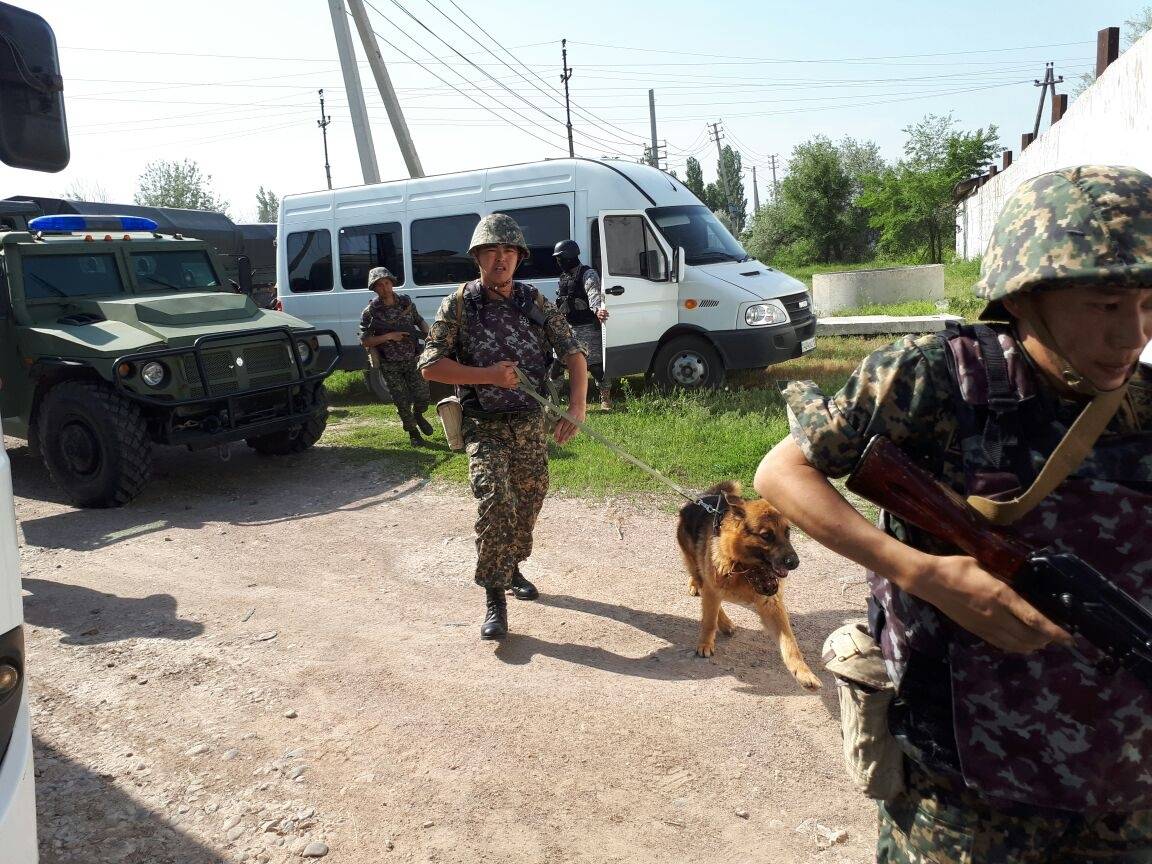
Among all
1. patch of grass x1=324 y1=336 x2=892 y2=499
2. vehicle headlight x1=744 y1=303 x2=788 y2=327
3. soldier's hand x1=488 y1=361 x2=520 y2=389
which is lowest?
patch of grass x1=324 y1=336 x2=892 y2=499

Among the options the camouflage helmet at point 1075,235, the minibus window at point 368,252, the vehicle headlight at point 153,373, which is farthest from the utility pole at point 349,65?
the camouflage helmet at point 1075,235

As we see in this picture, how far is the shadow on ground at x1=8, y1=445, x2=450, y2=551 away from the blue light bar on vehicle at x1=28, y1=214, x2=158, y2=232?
7.29 feet

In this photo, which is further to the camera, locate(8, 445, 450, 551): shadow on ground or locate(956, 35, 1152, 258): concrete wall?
locate(956, 35, 1152, 258): concrete wall

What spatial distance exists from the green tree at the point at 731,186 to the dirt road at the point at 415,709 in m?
64.1

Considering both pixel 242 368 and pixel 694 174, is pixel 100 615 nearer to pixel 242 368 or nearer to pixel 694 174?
pixel 242 368

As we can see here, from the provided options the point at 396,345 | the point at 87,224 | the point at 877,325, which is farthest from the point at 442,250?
the point at 877,325

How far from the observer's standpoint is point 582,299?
8.67 meters

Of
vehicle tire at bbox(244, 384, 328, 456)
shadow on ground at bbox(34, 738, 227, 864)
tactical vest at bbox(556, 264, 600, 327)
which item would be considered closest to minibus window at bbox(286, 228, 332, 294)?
vehicle tire at bbox(244, 384, 328, 456)

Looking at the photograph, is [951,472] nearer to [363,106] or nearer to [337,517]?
[337,517]

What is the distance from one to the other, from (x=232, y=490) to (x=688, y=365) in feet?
15.6

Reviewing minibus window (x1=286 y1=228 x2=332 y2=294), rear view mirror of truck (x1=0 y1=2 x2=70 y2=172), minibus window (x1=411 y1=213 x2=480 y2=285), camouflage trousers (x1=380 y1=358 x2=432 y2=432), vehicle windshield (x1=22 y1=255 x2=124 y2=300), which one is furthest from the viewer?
minibus window (x1=286 y1=228 x2=332 y2=294)

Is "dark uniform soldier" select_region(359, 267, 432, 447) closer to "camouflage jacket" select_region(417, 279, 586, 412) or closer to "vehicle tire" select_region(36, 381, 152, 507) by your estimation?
"vehicle tire" select_region(36, 381, 152, 507)

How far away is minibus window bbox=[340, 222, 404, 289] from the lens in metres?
10.4

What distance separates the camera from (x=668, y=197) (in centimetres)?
934
